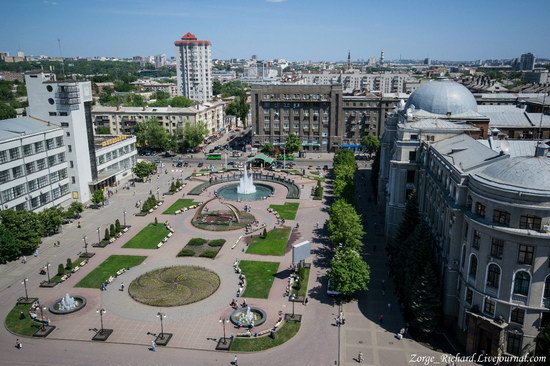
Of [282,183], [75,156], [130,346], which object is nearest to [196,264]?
[130,346]

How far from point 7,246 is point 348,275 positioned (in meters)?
53.3

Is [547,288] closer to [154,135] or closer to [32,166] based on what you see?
[32,166]

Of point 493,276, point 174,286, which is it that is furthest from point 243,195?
point 493,276

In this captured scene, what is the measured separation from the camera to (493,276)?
150ft

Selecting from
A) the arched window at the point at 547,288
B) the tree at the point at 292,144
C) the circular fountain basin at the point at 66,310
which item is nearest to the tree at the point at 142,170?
the tree at the point at 292,144

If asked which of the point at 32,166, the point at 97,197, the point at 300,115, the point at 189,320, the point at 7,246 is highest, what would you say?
the point at 300,115

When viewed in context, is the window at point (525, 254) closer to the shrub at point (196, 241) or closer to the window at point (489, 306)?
the window at point (489, 306)

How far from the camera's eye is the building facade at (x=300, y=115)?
153250 millimetres

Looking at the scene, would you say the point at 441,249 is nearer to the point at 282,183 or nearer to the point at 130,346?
the point at 130,346

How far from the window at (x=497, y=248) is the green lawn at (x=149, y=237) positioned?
54429 mm

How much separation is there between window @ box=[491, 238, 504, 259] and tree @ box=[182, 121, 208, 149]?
125 metres

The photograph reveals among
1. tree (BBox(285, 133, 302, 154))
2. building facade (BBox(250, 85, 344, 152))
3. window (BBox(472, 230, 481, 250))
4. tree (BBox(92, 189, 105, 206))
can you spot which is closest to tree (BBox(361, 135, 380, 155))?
building facade (BBox(250, 85, 344, 152))

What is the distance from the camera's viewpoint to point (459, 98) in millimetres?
80875

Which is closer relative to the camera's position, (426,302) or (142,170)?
(426,302)
